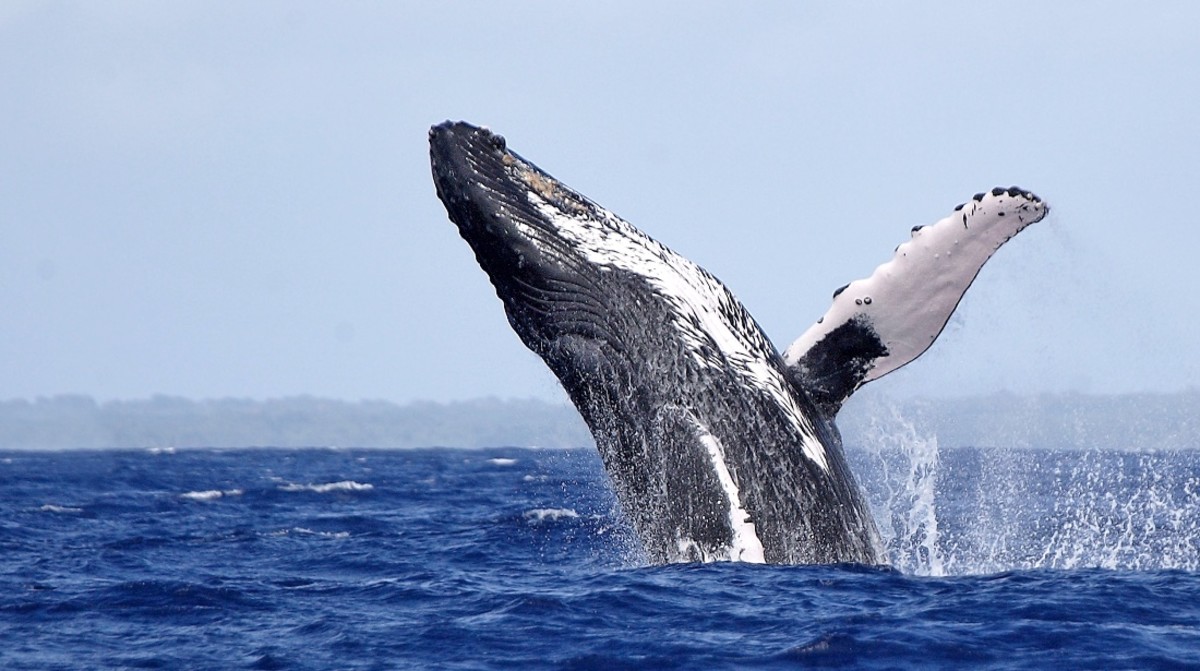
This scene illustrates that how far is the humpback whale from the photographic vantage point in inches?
362

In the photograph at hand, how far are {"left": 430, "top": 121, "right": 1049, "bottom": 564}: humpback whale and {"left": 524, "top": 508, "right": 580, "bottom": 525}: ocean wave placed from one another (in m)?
9.01

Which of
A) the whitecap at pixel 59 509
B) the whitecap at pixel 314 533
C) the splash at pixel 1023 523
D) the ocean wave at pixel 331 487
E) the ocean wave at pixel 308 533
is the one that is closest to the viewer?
the splash at pixel 1023 523

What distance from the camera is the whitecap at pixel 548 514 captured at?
18750 mm

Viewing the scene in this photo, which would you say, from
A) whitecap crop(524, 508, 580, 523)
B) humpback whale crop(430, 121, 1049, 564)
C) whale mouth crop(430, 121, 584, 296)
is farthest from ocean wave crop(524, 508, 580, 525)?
whale mouth crop(430, 121, 584, 296)

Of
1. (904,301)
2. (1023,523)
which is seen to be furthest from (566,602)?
(1023,523)

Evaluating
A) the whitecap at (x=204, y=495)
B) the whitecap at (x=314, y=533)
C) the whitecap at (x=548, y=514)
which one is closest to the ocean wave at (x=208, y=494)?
the whitecap at (x=204, y=495)

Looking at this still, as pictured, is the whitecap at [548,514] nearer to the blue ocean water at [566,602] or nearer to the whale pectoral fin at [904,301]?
the blue ocean water at [566,602]

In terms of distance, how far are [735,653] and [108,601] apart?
5251mm

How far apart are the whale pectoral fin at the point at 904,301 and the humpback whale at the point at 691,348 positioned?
10 mm

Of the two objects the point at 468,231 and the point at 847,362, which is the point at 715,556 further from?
the point at 468,231

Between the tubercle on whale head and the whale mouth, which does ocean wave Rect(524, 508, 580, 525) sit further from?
the whale mouth

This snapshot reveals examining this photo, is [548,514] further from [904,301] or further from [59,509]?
[904,301]

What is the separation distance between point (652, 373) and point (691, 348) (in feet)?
0.97

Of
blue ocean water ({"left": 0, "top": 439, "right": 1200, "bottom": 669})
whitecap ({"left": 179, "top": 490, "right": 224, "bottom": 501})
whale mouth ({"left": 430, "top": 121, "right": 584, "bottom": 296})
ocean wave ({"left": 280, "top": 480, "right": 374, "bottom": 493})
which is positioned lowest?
blue ocean water ({"left": 0, "top": 439, "right": 1200, "bottom": 669})
